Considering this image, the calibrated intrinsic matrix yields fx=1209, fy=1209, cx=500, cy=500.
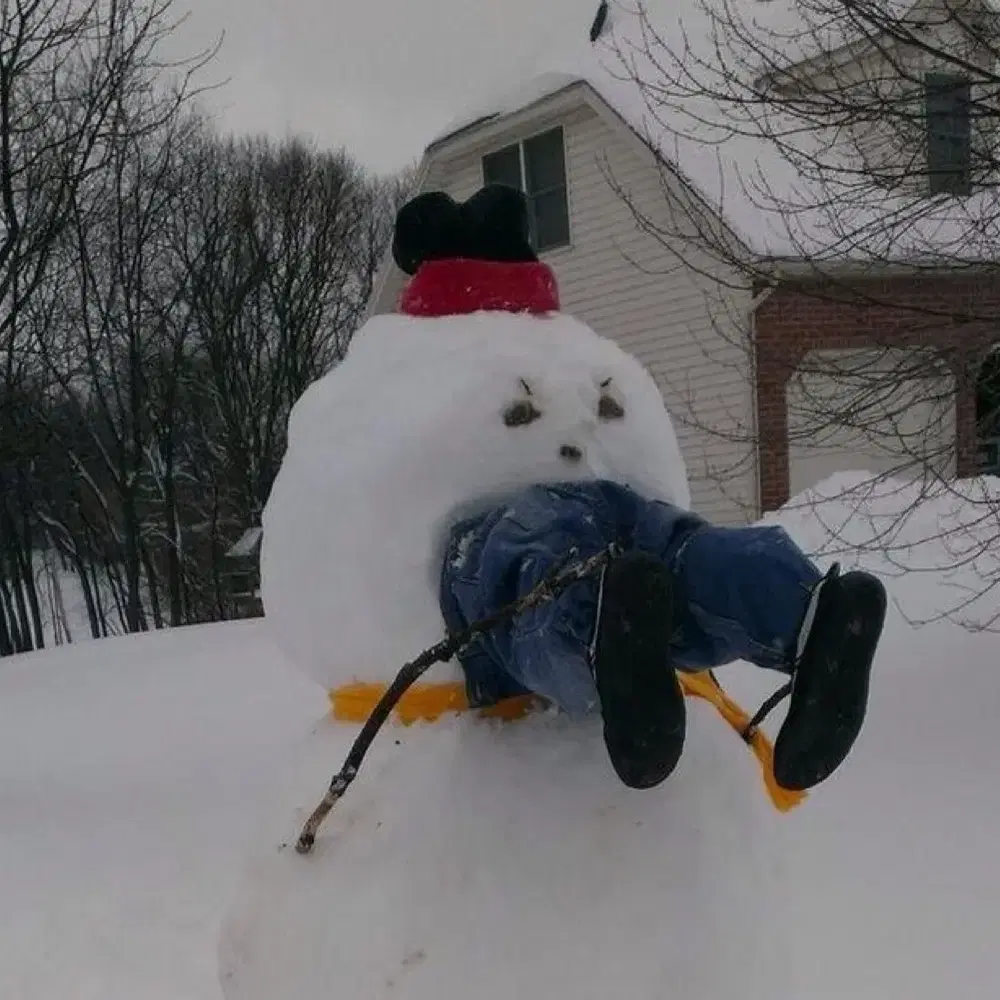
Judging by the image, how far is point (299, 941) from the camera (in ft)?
6.29

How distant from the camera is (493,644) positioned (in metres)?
1.75

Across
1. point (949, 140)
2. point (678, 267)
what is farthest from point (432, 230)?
point (678, 267)

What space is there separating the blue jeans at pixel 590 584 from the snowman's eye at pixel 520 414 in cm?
13

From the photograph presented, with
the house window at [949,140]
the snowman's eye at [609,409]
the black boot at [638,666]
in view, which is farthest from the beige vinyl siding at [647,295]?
the black boot at [638,666]

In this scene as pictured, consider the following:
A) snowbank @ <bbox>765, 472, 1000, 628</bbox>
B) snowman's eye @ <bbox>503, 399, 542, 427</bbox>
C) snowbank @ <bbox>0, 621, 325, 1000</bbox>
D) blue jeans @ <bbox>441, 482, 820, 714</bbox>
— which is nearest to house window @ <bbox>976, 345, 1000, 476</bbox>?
snowbank @ <bbox>765, 472, 1000, 628</bbox>

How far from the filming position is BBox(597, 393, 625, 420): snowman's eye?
2051 mm

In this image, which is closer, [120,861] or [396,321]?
[396,321]

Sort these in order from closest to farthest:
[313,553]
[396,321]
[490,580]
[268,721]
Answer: [490,580] < [313,553] < [396,321] < [268,721]

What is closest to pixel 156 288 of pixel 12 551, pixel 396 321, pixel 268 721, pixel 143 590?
pixel 12 551

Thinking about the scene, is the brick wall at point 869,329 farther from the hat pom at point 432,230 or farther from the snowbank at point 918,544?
the hat pom at point 432,230

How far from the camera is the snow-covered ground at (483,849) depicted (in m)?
1.81

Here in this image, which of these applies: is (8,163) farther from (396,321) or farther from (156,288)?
(156,288)

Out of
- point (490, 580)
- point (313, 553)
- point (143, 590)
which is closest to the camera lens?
point (490, 580)

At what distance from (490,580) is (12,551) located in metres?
20.3
